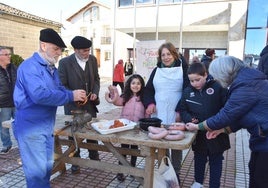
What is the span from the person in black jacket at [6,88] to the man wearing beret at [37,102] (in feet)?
6.85

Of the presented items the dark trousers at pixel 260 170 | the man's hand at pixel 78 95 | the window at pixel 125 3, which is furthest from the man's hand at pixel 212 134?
the window at pixel 125 3

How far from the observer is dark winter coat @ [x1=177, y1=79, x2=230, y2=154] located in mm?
2648

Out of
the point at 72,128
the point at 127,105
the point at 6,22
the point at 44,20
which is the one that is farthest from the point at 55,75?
the point at 44,20

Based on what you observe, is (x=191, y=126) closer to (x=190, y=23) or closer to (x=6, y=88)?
(x=6, y=88)

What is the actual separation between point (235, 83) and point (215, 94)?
687 millimetres

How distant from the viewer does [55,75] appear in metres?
2.50

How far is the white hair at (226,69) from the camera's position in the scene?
2.04m

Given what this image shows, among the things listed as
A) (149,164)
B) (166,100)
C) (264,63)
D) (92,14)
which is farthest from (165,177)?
(92,14)

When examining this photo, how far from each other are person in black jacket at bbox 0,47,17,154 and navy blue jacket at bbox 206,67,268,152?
11.5 feet

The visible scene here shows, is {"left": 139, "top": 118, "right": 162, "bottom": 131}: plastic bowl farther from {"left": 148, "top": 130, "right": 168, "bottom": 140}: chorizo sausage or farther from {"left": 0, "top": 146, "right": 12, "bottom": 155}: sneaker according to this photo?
{"left": 0, "top": 146, "right": 12, "bottom": 155}: sneaker

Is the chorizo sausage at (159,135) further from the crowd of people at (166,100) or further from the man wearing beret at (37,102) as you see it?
the man wearing beret at (37,102)

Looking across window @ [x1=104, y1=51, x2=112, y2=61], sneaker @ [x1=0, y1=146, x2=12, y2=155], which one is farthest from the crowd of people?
window @ [x1=104, y1=51, x2=112, y2=61]

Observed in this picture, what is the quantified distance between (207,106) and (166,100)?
506 millimetres

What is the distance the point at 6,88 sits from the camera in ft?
13.7
